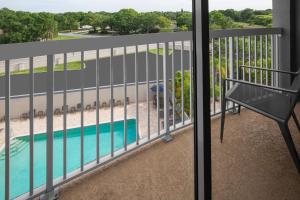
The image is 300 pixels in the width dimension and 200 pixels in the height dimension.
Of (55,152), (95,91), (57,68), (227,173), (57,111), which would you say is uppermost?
(57,68)

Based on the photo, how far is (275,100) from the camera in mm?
1516

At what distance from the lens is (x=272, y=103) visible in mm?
1534

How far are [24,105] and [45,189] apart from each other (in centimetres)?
49

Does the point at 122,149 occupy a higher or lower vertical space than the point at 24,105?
lower

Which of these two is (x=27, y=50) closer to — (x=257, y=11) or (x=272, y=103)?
(x=257, y=11)

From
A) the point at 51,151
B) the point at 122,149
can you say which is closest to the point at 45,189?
the point at 51,151

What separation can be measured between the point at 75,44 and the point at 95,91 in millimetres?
512

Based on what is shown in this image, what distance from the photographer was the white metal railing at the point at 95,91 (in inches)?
52.0

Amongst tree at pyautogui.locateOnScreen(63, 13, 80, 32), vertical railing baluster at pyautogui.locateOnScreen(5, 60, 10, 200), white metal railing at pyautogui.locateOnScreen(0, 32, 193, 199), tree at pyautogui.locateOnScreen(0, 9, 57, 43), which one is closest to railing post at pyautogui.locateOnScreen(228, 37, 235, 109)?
white metal railing at pyautogui.locateOnScreen(0, 32, 193, 199)

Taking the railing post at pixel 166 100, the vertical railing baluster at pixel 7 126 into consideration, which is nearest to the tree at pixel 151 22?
the railing post at pixel 166 100

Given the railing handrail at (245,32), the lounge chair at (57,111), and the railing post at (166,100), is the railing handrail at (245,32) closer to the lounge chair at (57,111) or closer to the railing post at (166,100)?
the railing post at (166,100)

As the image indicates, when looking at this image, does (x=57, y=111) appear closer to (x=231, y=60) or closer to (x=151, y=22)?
(x=151, y=22)

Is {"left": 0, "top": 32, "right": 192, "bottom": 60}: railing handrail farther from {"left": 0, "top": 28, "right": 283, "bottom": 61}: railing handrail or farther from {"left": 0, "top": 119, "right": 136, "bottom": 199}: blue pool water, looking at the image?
{"left": 0, "top": 119, "right": 136, "bottom": 199}: blue pool water

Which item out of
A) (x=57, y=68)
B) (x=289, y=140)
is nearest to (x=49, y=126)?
(x=57, y=68)
